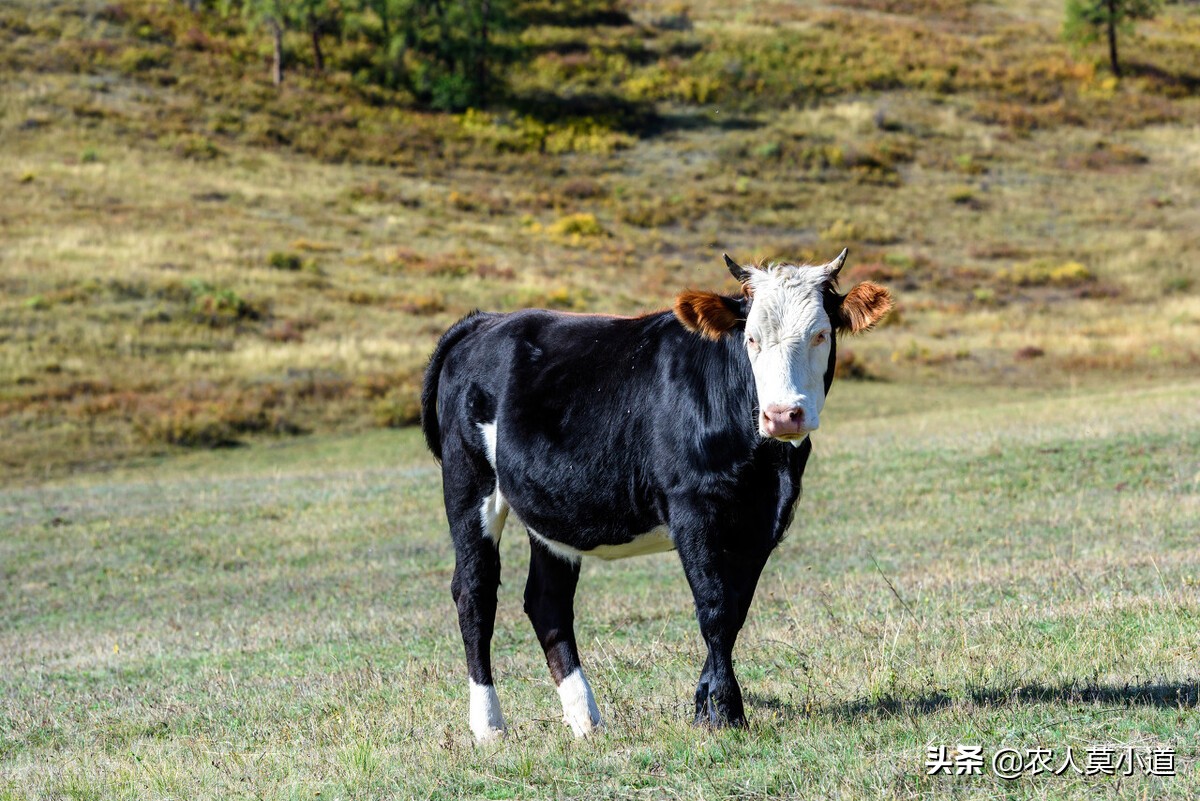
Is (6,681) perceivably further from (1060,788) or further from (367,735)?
(1060,788)

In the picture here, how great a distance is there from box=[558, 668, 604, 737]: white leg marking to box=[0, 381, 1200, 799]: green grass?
15cm

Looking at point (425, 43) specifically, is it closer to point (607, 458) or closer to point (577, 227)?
point (577, 227)

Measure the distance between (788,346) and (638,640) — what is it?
4.76m

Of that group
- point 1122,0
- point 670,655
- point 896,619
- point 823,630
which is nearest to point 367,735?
point 670,655

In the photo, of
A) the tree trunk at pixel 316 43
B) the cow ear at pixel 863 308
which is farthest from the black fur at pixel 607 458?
the tree trunk at pixel 316 43

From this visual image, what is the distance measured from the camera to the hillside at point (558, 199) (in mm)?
36375

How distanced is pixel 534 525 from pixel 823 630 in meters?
2.69

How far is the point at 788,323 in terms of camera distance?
6145 mm

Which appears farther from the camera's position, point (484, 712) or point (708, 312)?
point (484, 712)

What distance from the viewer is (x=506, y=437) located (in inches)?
301

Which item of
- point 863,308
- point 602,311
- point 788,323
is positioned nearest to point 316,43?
point 602,311

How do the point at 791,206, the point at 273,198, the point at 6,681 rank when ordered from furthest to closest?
the point at 791,206 → the point at 273,198 → the point at 6,681

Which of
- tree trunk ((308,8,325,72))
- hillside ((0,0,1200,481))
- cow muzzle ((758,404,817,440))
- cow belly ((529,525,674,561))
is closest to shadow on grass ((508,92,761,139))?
hillside ((0,0,1200,481))

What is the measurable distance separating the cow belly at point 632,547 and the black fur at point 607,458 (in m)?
0.07
